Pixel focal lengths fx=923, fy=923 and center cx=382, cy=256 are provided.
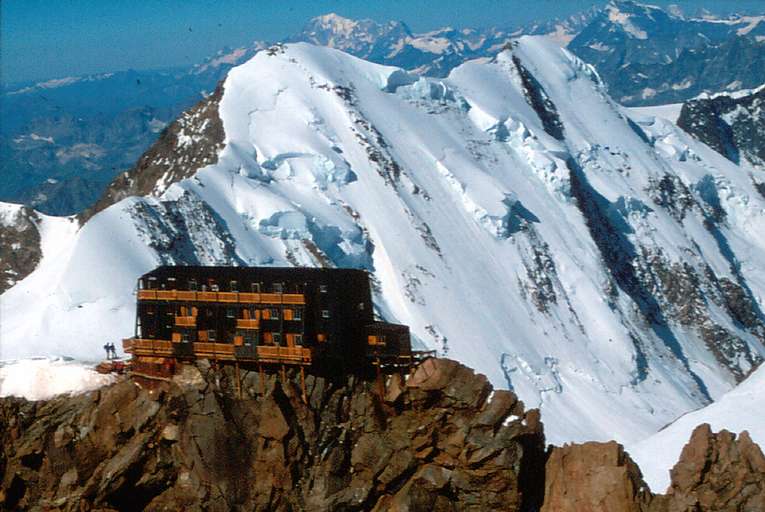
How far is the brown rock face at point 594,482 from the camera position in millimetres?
50781

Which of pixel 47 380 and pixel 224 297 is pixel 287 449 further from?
pixel 47 380

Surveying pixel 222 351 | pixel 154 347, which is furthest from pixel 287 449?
pixel 154 347

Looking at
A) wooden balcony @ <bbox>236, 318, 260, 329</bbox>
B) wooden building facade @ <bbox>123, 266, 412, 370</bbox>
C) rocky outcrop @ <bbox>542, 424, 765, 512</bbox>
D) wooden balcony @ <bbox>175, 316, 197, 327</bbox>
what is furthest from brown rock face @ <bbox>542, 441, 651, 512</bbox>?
wooden balcony @ <bbox>175, 316, 197, 327</bbox>

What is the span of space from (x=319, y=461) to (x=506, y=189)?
318ft

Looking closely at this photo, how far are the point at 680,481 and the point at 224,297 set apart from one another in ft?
94.4

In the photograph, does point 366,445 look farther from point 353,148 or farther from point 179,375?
point 353,148

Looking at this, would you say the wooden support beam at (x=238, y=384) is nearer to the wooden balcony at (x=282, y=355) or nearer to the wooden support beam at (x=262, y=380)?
the wooden support beam at (x=262, y=380)

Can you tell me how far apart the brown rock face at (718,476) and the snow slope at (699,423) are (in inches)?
329

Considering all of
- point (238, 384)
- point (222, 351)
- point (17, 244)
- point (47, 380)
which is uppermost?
point (222, 351)

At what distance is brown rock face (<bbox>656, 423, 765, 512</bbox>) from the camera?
4934cm

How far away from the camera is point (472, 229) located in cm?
13750

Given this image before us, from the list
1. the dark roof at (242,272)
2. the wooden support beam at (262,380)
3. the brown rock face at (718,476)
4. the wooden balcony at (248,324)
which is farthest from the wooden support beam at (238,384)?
the brown rock face at (718,476)

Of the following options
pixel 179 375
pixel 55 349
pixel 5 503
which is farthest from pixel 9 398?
pixel 55 349

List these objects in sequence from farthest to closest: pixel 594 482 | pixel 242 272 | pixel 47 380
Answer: pixel 242 272
pixel 47 380
pixel 594 482
